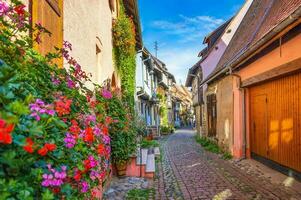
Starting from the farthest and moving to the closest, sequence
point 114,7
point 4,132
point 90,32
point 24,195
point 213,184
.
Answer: point 114,7
point 213,184
point 90,32
point 24,195
point 4,132

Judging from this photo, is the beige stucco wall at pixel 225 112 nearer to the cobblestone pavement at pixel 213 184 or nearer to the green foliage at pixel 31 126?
the cobblestone pavement at pixel 213 184

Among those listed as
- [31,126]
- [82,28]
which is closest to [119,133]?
[82,28]

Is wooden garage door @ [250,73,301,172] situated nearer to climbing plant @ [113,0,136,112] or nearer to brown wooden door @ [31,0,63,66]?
climbing plant @ [113,0,136,112]

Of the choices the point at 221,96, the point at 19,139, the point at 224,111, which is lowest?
the point at 19,139

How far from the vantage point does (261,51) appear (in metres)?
8.60

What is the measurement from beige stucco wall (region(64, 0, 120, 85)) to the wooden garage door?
14.7 feet

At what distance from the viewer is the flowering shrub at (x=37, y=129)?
A: 1438mm

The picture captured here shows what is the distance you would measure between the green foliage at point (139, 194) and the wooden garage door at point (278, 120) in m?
3.28

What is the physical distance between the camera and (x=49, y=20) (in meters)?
4.04

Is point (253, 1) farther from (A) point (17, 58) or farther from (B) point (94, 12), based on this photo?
(A) point (17, 58)

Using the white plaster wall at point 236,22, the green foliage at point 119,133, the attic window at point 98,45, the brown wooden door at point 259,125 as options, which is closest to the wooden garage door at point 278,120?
the brown wooden door at point 259,125

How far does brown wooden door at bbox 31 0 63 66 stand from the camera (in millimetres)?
3623

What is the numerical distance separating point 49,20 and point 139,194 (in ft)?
12.7

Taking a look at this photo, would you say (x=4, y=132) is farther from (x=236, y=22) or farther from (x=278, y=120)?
(x=236, y=22)
